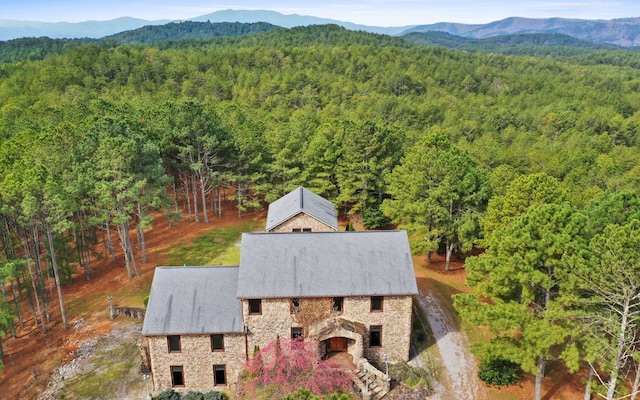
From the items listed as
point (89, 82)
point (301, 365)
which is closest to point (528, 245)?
point (301, 365)

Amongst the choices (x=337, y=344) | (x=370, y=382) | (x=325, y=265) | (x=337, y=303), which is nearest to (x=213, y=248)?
(x=325, y=265)

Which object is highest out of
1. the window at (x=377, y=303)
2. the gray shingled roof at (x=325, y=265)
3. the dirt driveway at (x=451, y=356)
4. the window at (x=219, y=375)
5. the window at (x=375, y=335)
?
the gray shingled roof at (x=325, y=265)

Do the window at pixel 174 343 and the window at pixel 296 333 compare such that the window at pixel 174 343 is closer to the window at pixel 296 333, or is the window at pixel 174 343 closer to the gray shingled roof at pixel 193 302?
the gray shingled roof at pixel 193 302

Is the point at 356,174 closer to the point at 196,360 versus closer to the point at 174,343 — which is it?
the point at 196,360

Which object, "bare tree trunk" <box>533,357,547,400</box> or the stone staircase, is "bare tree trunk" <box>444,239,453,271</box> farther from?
the stone staircase

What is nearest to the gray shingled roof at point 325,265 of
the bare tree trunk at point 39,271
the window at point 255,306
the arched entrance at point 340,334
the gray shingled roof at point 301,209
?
the window at point 255,306

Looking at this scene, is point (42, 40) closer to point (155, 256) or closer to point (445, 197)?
point (155, 256)
